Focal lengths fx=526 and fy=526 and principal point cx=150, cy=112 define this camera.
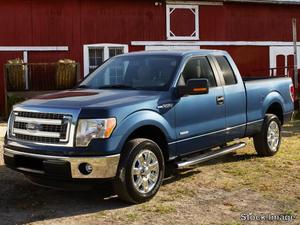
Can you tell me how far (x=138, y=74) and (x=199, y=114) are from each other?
960 millimetres

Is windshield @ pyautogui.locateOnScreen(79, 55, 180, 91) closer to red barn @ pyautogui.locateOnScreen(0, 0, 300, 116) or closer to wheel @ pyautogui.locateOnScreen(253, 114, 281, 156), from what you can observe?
wheel @ pyautogui.locateOnScreen(253, 114, 281, 156)

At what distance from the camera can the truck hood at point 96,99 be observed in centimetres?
582

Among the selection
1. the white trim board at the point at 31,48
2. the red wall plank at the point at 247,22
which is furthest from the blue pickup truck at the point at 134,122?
the red wall plank at the point at 247,22

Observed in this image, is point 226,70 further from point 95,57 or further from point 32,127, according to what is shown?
point 95,57

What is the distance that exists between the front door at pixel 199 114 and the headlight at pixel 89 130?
1234mm

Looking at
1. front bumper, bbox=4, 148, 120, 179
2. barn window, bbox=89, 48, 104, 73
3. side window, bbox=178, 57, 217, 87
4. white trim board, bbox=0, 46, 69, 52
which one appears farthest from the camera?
barn window, bbox=89, 48, 104, 73

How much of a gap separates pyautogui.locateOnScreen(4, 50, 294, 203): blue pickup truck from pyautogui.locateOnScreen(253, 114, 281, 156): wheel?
1.53 feet

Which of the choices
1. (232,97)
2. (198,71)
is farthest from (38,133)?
(232,97)

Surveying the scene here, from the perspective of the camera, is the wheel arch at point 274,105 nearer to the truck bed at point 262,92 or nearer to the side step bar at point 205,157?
the truck bed at point 262,92

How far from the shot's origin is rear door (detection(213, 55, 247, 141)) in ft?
24.7

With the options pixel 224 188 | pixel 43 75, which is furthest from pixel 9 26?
pixel 224 188

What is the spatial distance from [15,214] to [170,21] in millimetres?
13369

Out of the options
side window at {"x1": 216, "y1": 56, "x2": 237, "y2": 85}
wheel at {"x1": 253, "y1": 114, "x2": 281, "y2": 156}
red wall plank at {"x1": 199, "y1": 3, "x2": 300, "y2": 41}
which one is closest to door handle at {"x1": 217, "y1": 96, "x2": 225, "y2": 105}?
side window at {"x1": 216, "y1": 56, "x2": 237, "y2": 85}

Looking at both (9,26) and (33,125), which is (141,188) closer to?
(33,125)
